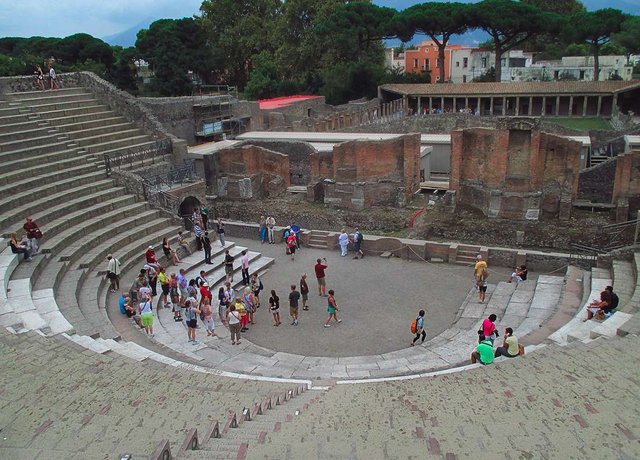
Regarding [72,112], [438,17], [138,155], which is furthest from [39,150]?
[438,17]

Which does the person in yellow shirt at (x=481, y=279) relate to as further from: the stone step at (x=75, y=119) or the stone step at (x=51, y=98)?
the stone step at (x=51, y=98)

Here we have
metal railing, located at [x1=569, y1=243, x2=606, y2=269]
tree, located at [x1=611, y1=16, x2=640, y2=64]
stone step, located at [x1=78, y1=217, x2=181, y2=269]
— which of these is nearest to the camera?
stone step, located at [x1=78, y1=217, x2=181, y2=269]

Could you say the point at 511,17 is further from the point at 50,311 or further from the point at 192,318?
the point at 50,311

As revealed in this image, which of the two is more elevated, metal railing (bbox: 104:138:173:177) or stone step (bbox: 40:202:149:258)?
metal railing (bbox: 104:138:173:177)

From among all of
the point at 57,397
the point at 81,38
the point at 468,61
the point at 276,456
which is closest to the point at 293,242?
the point at 57,397

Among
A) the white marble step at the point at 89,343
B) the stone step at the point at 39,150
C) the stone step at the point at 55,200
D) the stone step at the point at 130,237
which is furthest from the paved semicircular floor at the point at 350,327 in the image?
the stone step at the point at 39,150

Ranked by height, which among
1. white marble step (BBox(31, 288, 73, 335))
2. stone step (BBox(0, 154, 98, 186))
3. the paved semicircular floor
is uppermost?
stone step (BBox(0, 154, 98, 186))

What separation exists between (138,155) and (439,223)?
1102cm

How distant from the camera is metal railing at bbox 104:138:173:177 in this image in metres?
18.3

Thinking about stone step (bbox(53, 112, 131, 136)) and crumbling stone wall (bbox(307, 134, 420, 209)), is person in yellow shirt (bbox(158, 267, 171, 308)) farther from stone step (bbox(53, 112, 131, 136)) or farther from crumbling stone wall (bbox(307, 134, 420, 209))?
Answer: crumbling stone wall (bbox(307, 134, 420, 209))

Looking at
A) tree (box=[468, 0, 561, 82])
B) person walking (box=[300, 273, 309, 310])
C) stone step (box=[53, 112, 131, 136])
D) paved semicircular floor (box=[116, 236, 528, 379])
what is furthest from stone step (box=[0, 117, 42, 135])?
tree (box=[468, 0, 561, 82])

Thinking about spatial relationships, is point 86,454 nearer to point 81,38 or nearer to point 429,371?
point 429,371

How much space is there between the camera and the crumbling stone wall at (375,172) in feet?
70.2

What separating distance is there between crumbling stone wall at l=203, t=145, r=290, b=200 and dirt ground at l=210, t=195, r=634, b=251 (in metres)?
0.73
